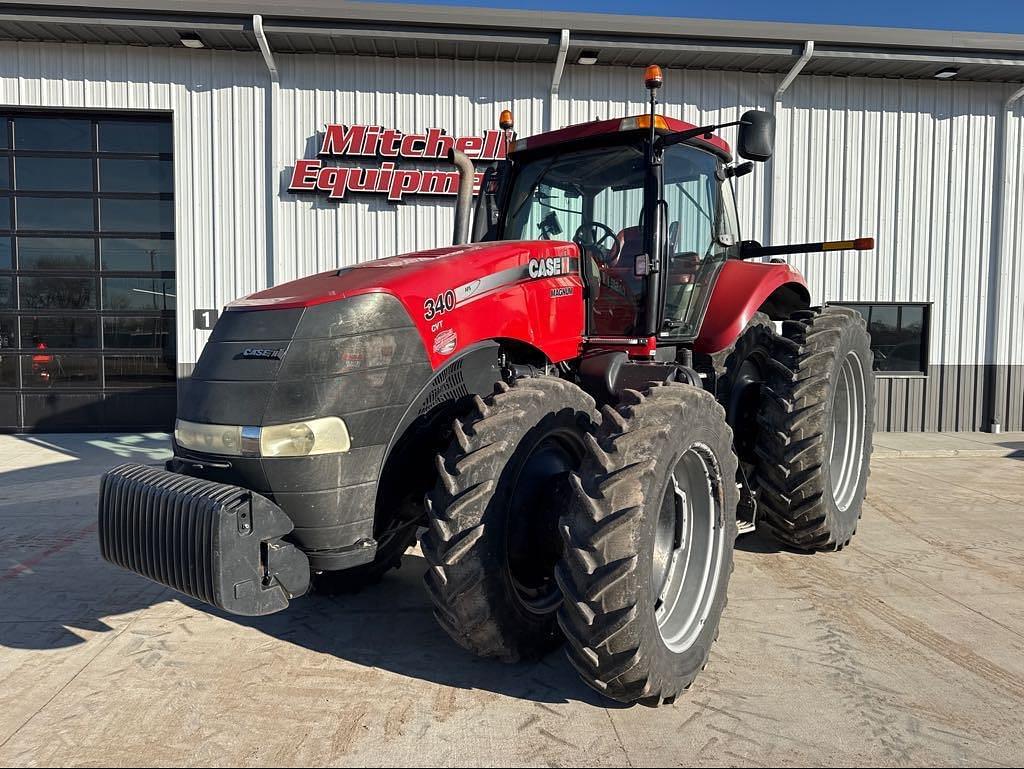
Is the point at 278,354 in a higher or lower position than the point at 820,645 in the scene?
higher

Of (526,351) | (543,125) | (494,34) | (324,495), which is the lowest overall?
(324,495)

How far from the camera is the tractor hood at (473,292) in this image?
2.86 m

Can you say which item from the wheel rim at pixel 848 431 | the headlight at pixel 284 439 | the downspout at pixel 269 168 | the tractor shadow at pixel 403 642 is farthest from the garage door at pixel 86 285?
the wheel rim at pixel 848 431

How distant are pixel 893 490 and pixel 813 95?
5.90 metres

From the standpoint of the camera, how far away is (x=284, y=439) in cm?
256

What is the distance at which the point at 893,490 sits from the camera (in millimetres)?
6652

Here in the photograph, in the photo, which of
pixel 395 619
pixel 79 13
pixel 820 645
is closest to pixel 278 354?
pixel 395 619

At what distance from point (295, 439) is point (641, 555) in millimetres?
1294

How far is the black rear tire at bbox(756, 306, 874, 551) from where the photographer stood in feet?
13.6

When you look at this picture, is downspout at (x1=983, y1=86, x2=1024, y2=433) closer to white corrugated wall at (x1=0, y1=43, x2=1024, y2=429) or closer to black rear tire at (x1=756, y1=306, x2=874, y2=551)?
white corrugated wall at (x1=0, y1=43, x2=1024, y2=429)

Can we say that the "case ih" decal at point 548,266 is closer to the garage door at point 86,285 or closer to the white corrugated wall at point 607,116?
the white corrugated wall at point 607,116

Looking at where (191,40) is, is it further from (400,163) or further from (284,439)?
(284,439)

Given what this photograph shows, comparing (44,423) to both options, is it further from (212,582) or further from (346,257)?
(212,582)

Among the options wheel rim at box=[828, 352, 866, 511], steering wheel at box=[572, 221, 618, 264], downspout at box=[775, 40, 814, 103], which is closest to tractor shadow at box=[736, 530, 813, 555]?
wheel rim at box=[828, 352, 866, 511]
